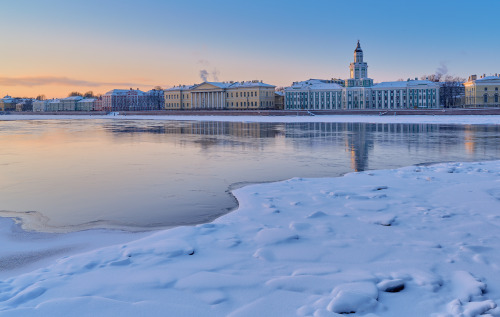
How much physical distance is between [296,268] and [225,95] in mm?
104149

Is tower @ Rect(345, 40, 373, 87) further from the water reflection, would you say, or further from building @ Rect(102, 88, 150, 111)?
the water reflection

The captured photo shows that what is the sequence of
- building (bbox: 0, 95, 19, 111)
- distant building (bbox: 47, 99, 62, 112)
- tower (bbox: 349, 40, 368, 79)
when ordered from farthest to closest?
building (bbox: 0, 95, 19, 111)
distant building (bbox: 47, 99, 62, 112)
tower (bbox: 349, 40, 368, 79)

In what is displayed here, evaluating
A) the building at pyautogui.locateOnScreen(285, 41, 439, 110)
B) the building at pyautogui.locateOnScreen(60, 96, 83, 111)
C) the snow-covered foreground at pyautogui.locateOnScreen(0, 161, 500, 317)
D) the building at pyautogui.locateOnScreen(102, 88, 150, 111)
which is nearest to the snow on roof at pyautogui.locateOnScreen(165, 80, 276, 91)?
the building at pyautogui.locateOnScreen(285, 41, 439, 110)

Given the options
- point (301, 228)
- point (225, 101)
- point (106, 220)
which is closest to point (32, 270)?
point (106, 220)

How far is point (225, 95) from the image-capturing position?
351 ft

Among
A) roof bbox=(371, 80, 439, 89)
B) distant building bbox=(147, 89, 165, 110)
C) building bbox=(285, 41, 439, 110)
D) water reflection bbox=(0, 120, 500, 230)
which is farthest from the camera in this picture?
distant building bbox=(147, 89, 165, 110)

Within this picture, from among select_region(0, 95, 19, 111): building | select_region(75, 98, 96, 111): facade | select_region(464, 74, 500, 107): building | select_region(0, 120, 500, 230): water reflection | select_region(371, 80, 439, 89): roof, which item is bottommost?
select_region(0, 120, 500, 230): water reflection

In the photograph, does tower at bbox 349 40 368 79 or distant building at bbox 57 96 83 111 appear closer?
tower at bbox 349 40 368 79

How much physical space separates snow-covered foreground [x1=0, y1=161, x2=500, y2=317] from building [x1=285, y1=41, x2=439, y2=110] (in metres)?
86.1

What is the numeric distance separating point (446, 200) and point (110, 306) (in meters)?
5.37

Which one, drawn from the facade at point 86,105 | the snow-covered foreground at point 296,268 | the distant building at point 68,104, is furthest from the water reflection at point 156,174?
the distant building at point 68,104

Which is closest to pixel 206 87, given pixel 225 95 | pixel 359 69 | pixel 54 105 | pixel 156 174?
pixel 225 95

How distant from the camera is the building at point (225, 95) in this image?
3954 inches

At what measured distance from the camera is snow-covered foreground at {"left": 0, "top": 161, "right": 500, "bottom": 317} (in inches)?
132
